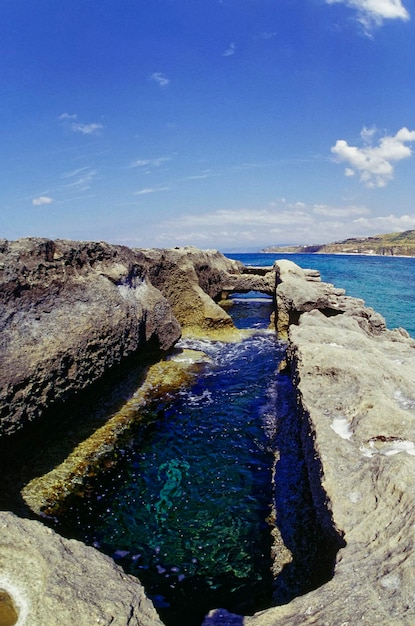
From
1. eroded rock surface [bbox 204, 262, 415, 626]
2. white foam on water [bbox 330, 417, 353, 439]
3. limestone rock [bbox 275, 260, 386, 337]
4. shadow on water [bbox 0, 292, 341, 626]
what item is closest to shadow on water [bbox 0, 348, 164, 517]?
shadow on water [bbox 0, 292, 341, 626]

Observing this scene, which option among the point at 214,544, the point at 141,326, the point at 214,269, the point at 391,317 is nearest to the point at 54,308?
the point at 141,326

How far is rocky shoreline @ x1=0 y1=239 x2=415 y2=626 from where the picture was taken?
329cm

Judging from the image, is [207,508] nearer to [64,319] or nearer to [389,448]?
[389,448]

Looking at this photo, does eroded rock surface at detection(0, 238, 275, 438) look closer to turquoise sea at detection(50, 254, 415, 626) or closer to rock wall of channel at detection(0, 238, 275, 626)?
rock wall of channel at detection(0, 238, 275, 626)

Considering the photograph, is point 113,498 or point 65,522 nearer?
point 65,522

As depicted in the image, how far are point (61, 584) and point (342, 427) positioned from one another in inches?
165

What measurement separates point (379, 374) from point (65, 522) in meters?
5.80

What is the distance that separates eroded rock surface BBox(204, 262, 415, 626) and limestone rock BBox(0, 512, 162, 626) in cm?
114

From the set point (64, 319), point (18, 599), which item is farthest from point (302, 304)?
point (18, 599)

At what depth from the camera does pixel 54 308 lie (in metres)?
8.09

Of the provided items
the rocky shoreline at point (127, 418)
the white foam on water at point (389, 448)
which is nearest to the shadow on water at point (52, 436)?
the rocky shoreline at point (127, 418)

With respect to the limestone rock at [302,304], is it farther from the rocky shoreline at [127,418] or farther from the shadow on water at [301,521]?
the shadow on water at [301,521]

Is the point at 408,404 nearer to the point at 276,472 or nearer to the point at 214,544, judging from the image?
the point at 276,472

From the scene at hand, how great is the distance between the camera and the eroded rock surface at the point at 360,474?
3334 millimetres
